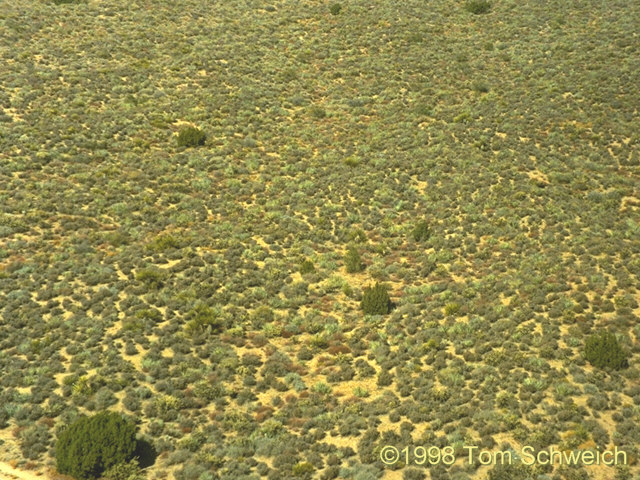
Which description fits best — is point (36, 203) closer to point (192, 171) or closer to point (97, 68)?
point (192, 171)

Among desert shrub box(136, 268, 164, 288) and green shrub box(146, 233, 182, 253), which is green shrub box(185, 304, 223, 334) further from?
green shrub box(146, 233, 182, 253)

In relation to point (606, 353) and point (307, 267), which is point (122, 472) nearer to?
point (307, 267)

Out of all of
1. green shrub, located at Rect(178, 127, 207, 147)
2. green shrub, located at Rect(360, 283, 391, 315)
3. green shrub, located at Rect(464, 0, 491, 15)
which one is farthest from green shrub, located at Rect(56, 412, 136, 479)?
green shrub, located at Rect(464, 0, 491, 15)

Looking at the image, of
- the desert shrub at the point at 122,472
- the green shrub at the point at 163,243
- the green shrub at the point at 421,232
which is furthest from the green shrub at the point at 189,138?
the desert shrub at the point at 122,472

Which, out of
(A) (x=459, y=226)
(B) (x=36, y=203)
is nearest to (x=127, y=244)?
(B) (x=36, y=203)

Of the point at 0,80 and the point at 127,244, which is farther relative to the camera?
the point at 0,80
